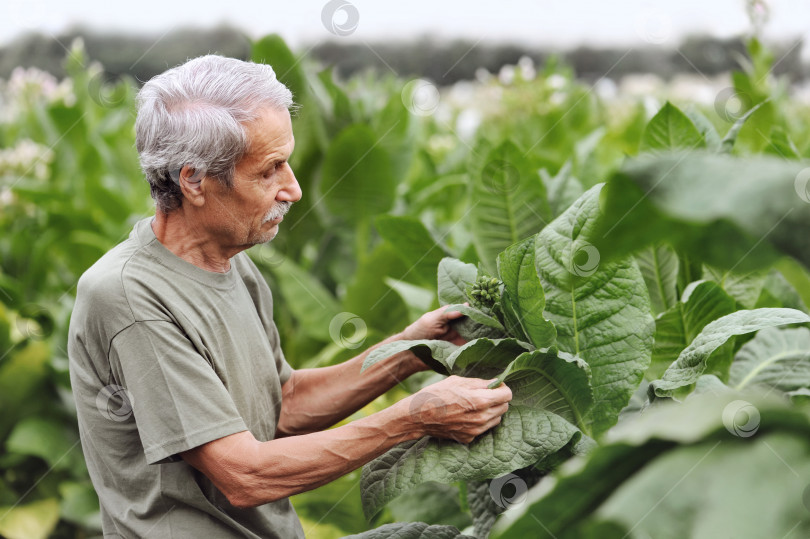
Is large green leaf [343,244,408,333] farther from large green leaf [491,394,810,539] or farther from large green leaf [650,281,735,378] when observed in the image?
large green leaf [491,394,810,539]

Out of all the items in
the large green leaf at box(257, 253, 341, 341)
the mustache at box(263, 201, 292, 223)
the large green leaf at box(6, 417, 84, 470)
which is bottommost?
the large green leaf at box(6, 417, 84, 470)

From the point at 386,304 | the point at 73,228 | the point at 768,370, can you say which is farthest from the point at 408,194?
the point at 768,370

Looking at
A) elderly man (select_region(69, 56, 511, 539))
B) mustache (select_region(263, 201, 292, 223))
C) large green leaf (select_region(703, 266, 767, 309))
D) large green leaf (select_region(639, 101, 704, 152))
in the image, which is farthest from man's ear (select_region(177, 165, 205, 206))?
large green leaf (select_region(703, 266, 767, 309))

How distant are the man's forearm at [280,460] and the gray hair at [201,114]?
1.85ft

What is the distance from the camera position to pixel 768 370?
1.94 m

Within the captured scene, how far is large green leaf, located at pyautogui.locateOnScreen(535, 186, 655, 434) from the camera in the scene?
169 centimetres

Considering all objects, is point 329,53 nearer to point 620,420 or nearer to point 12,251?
point 12,251

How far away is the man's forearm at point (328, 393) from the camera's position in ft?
7.18

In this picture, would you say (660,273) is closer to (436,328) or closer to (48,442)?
(436,328)

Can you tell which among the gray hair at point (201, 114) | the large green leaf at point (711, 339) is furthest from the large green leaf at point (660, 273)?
the gray hair at point (201, 114)

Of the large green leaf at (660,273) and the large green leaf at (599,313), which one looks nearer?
the large green leaf at (599,313)

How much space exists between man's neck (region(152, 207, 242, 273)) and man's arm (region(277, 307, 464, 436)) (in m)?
0.46

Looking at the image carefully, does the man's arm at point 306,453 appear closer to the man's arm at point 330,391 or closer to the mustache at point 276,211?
the man's arm at point 330,391

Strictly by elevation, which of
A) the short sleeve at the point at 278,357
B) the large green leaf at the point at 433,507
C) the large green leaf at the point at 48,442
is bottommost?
the large green leaf at the point at 48,442
